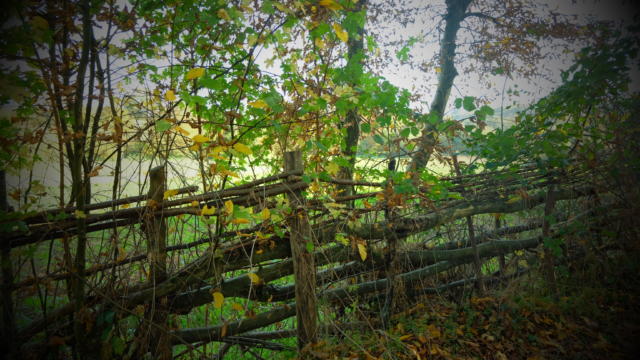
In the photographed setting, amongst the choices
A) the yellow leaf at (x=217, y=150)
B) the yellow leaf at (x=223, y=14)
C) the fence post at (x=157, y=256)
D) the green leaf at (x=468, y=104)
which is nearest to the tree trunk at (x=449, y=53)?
the green leaf at (x=468, y=104)

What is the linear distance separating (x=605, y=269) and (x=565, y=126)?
204 cm

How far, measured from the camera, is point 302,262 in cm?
234

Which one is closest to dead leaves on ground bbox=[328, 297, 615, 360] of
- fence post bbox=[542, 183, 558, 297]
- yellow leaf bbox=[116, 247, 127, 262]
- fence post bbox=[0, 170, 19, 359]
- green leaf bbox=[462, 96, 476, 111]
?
fence post bbox=[542, 183, 558, 297]

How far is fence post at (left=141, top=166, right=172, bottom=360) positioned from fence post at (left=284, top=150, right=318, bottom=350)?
3.27 ft

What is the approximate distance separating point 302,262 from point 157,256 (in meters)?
1.16

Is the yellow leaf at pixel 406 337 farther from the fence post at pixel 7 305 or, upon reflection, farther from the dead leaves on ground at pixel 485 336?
the fence post at pixel 7 305

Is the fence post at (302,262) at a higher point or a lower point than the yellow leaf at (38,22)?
lower

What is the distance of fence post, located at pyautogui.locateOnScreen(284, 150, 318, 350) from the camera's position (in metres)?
2.27

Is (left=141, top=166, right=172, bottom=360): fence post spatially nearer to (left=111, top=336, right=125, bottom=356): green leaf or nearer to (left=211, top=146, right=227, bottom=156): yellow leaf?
(left=111, top=336, right=125, bottom=356): green leaf

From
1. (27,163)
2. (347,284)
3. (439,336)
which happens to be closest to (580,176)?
(439,336)

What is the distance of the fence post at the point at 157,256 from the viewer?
6.56 feet

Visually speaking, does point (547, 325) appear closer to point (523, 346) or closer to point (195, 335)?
point (523, 346)

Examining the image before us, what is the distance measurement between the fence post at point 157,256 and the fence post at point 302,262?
100cm

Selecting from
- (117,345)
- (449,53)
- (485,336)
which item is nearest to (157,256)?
(117,345)
